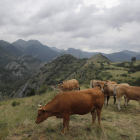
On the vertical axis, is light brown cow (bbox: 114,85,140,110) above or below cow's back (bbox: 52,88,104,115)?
below

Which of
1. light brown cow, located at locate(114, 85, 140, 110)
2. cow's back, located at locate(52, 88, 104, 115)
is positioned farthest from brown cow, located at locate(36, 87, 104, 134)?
light brown cow, located at locate(114, 85, 140, 110)

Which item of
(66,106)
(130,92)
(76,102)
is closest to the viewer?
(66,106)

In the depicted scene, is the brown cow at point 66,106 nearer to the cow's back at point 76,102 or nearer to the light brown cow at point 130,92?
the cow's back at point 76,102

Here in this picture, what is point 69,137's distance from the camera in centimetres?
494

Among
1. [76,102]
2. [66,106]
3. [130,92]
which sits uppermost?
[76,102]

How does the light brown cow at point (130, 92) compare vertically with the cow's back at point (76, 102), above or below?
below

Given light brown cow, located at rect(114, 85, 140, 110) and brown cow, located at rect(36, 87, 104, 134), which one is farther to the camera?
light brown cow, located at rect(114, 85, 140, 110)

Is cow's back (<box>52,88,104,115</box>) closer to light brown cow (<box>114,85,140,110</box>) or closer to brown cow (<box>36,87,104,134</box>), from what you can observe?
brown cow (<box>36,87,104,134</box>)

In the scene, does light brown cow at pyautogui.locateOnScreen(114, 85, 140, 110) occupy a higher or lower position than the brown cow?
lower

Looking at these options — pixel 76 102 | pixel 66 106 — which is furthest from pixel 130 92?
pixel 66 106

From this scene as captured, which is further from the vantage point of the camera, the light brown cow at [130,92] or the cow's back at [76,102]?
the light brown cow at [130,92]

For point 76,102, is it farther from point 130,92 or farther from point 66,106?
point 130,92

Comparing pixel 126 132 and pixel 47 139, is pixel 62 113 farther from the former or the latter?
pixel 126 132

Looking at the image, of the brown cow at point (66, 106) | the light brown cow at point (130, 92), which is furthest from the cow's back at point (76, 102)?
the light brown cow at point (130, 92)
